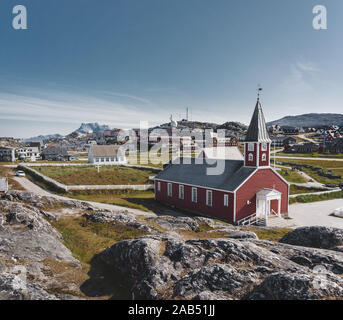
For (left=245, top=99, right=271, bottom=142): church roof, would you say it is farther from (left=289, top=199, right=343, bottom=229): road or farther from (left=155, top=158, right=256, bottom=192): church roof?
(left=289, top=199, right=343, bottom=229): road

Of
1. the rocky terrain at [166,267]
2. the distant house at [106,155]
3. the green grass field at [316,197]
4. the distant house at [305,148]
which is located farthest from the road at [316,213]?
the distant house at [305,148]

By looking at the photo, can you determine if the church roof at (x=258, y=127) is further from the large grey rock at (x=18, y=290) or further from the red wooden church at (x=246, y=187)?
the large grey rock at (x=18, y=290)

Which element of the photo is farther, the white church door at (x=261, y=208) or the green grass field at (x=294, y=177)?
the green grass field at (x=294, y=177)

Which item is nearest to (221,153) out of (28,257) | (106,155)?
(28,257)

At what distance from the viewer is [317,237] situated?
16594 mm

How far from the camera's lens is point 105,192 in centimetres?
4122

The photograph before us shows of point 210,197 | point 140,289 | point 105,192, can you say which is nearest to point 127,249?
point 140,289

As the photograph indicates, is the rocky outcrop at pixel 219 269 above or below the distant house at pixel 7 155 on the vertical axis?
below

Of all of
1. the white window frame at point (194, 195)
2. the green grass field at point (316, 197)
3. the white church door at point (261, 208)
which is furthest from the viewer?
the green grass field at point (316, 197)

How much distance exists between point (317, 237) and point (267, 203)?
14008mm

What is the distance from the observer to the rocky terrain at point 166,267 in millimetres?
8680

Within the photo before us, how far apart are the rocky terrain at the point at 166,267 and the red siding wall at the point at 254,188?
433 inches
